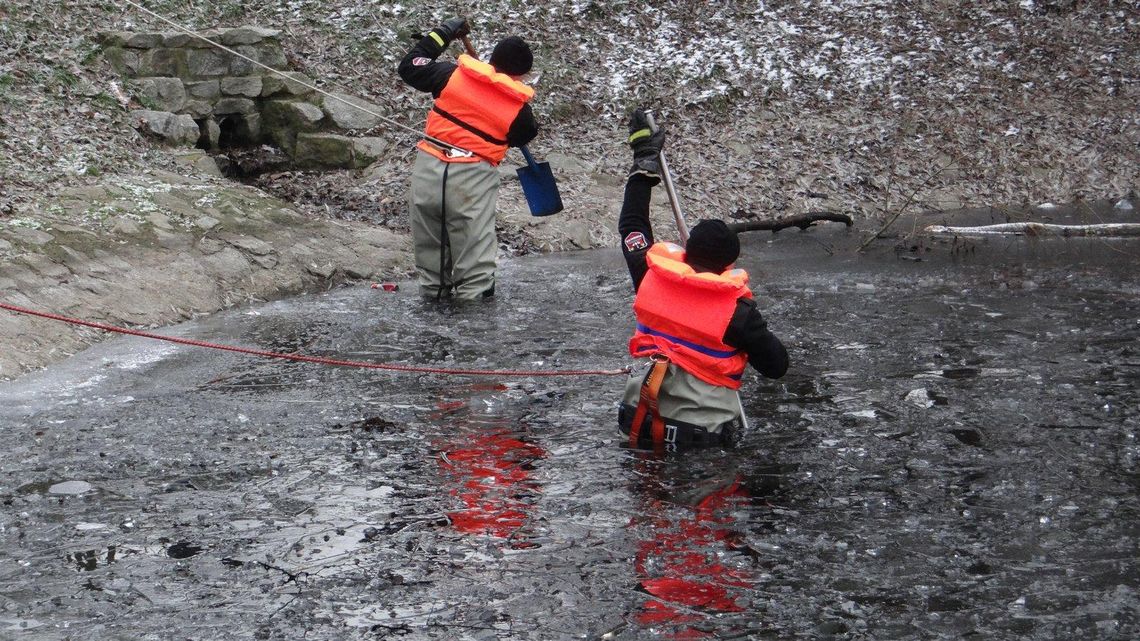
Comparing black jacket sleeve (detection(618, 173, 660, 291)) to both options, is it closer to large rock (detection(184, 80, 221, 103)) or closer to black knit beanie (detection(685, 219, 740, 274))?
black knit beanie (detection(685, 219, 740, 274))

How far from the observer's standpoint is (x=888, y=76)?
1602 centimetres

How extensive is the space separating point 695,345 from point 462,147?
4388mm

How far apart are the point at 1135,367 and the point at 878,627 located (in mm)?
4517

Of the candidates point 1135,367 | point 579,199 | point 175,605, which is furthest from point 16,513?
point 579,199

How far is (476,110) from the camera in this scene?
977 centimetres

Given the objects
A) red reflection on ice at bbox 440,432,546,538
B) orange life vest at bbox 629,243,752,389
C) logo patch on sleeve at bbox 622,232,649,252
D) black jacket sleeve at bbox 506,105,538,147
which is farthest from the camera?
black jacket sleeve at bbox 506,105,538,147

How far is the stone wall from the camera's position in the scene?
13.0 m

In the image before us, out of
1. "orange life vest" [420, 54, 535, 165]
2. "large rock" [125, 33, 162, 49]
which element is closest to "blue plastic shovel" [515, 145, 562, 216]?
"orange life vest" [420, 54, 535, 165]

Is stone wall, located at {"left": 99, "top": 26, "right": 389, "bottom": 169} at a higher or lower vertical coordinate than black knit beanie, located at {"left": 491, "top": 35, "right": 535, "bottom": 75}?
lower

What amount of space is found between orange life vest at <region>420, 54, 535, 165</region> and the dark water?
1.71 meters

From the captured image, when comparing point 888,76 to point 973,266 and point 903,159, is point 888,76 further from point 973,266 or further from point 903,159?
point 973,266

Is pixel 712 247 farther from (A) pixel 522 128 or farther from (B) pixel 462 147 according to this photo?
(B) pixel 462 147

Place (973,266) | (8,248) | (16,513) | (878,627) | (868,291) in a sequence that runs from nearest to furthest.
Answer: (878,627)
(16,513)
(8,248)
(868,291)
(973,266)

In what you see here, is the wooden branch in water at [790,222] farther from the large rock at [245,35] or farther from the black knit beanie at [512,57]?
the large rock at [245,35]
